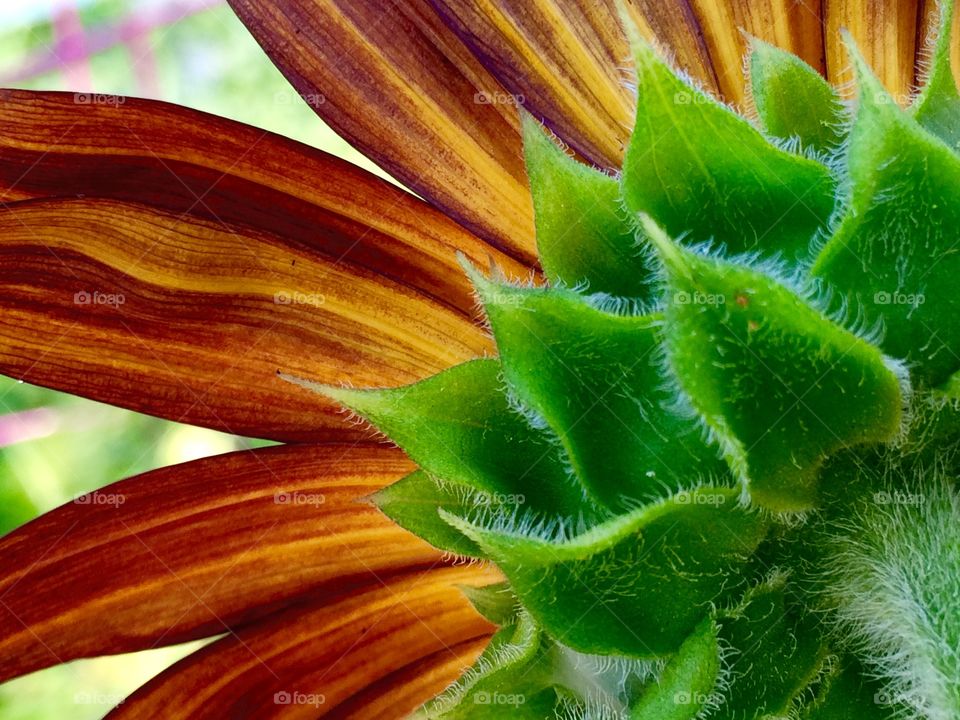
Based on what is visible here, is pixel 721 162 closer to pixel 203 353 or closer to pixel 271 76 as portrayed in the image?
pixel 203 353

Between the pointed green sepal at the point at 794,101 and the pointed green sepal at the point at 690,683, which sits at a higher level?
the pointed green sepal at the point at 794,101

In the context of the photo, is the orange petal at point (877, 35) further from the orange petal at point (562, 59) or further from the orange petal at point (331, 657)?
the orange petal at point (331, 657)

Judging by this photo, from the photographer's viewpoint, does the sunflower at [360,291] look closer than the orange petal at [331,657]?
Yes

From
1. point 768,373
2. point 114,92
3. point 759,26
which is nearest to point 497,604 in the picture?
point 768,373

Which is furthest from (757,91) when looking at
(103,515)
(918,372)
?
(103,515)

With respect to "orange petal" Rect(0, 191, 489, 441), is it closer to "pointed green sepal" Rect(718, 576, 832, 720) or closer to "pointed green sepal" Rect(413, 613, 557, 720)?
"pointed green sepal" Rect(413, 613, 557, 720)

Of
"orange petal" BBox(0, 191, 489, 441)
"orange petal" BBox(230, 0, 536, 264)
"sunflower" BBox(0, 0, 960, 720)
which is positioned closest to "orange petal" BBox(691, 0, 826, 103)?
"sunflower" BBox(0, 0, 960, 720)

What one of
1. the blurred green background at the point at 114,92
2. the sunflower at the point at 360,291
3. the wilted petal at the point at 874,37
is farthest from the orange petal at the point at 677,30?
the blurred green background at the point at 114,92
